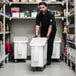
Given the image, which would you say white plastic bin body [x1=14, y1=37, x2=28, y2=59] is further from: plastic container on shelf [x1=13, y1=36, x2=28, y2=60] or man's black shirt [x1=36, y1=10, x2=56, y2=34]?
man's black shirt [x1=36, y1=10, x2=56, y2=34]

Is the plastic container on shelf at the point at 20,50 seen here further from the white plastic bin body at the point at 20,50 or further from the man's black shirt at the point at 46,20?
the man's black shirt at the point at 46,20

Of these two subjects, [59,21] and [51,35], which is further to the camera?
[59,21]

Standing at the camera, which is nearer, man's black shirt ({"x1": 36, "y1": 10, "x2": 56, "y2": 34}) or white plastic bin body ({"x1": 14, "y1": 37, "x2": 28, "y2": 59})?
man's black shirt ({"x1": 36, "y1": 10, "x2": 56, "y2": 34})

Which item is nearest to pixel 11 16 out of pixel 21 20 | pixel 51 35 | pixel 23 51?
pixel 21 20

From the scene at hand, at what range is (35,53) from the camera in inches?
132

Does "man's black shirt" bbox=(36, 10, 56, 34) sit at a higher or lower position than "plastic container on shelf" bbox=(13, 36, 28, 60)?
higher

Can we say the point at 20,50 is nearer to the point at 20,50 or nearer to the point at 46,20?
the point at 20,50

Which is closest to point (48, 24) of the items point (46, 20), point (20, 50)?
point (46, 20)

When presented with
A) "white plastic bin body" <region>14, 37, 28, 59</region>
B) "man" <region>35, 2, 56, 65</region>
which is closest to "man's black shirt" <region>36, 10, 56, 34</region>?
"man" <region>35, 2, 56, 65</region>

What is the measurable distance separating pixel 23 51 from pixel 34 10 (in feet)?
4.19

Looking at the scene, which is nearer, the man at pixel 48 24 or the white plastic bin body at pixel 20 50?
the man at pixel 48 24

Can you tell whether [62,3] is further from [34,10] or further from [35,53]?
[35,53]

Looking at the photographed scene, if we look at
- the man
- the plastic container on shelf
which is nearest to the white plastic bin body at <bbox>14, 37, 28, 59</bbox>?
the plastic container on shelf

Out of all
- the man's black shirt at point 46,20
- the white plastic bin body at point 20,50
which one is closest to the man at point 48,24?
the man's black shirt at point 46,20
